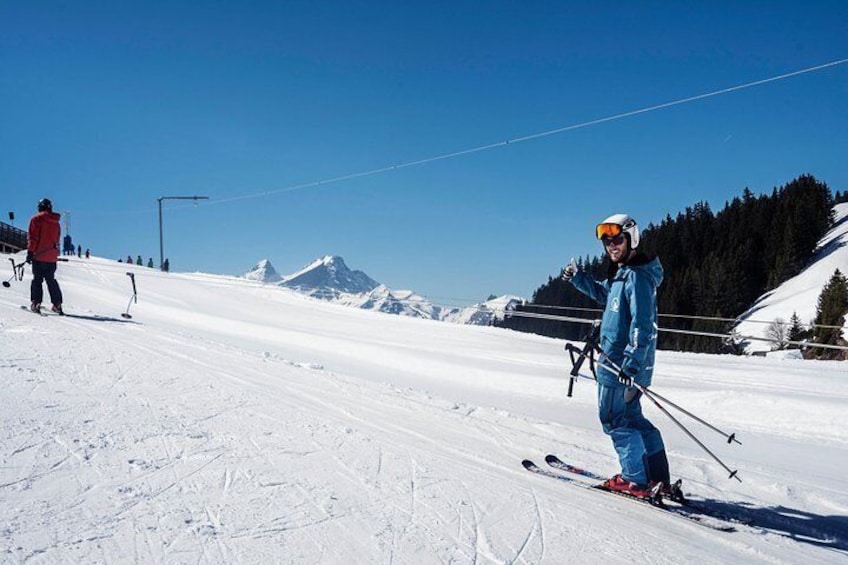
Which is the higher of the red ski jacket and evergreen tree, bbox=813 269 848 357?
the red ski jacket

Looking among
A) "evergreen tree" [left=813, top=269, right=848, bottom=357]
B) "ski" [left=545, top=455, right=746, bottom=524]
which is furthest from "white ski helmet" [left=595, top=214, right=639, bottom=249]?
"evergreen tree" [left=813, top=269, right=848, bottom=357]

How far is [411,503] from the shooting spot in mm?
3674

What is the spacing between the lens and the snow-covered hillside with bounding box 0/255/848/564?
9.86 feet

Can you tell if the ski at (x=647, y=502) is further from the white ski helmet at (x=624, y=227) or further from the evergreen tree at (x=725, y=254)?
the evergreen tree at (x=725, y=254)

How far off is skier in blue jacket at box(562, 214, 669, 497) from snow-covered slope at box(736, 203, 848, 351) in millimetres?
62721

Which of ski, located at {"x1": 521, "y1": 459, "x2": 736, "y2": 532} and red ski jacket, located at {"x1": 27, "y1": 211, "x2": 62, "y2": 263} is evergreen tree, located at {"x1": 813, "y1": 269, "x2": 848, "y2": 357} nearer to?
ski, located at {"x1": 521, "y1": 459, "x2": 736, "y2": 532}

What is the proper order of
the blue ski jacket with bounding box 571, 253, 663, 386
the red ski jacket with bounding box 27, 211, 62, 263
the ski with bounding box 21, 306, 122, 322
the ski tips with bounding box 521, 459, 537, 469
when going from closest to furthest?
1. the blue ski jacket with bounding box 571, 253, 663, 386
2. the ski tips with bounding box 521, 459, 537, 469
3. the red ski jacket with bounding box 27, 211, 62, 263
4. the ski with bounding box 21, 306, 122, 322

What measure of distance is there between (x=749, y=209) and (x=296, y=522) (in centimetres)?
11722

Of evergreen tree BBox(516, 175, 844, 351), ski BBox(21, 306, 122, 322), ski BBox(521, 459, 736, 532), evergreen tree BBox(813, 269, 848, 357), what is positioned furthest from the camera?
evergreen tree BBox(516, 175, 844, 351)

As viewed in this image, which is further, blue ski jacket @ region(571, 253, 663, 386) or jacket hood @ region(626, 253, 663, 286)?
jacket hood @ region(626, 253, 663, 286)

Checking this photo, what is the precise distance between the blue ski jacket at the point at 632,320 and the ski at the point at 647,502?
992 mm

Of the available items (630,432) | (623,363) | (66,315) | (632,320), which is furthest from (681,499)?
(66,315)

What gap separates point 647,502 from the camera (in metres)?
4.21

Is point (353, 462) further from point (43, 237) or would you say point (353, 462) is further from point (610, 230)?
point (43, 237)
